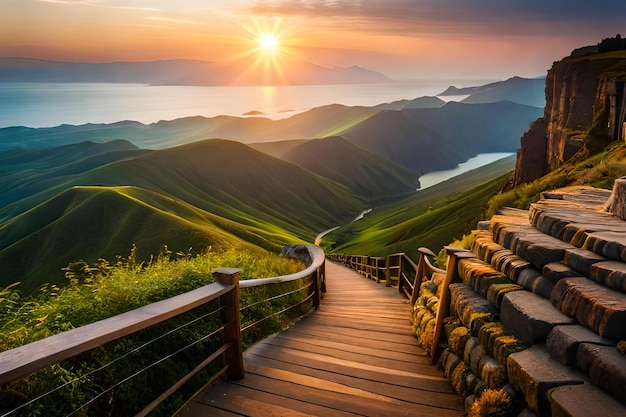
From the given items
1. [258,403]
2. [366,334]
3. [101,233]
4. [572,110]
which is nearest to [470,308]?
[258,403]

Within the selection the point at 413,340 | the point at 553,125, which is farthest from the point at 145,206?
the point at 413,340

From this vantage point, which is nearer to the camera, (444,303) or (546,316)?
(546,316)

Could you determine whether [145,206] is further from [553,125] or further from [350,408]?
[350,408]

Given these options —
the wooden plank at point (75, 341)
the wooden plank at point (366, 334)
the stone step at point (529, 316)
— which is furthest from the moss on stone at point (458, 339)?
the wooden plank at point (75, 341)

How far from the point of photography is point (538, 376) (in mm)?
3250

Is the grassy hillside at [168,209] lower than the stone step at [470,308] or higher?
lower

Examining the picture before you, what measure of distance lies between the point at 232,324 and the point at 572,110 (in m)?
74.5

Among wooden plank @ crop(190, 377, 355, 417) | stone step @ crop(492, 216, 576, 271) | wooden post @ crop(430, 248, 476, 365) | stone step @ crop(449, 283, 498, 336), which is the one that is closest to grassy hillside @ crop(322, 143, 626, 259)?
stone step @ crop(492, 216, 576, 271)

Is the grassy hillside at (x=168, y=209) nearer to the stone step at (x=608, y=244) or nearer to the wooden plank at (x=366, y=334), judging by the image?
the wooden plank at (x=366, y=334)

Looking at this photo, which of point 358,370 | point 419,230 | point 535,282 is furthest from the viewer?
point 419,230

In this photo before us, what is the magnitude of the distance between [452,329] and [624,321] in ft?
8.33

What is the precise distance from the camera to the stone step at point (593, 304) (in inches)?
123

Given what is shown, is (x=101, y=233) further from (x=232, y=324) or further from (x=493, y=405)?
(x=493, y=405)

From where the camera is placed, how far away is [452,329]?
5.50 m
